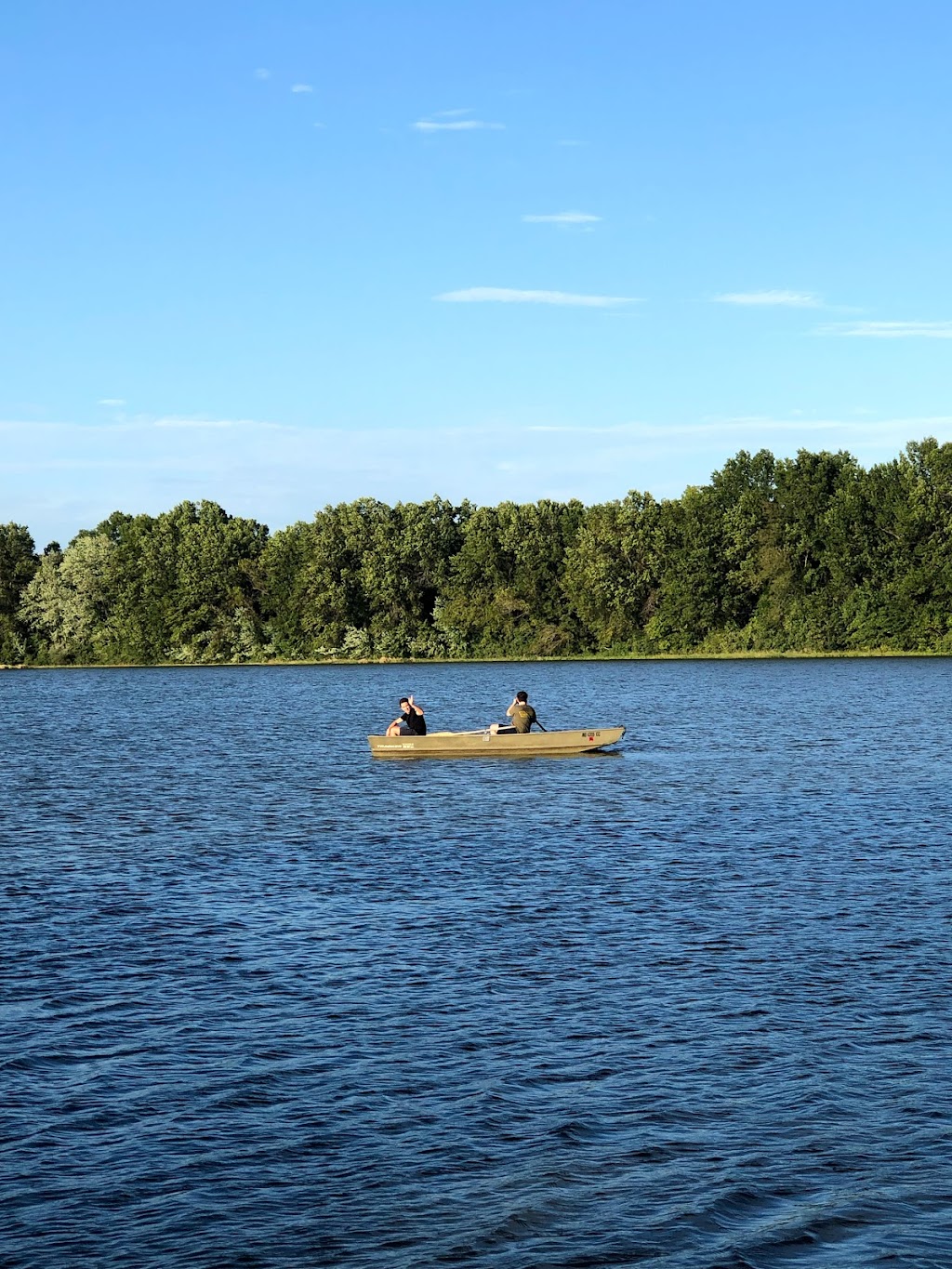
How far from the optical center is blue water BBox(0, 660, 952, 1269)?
12164 millimetres

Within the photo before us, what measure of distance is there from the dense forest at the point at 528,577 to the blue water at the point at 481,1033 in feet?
363

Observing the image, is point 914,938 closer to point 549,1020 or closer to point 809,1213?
point 549,1020

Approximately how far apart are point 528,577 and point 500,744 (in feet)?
352

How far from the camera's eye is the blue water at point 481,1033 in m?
12.2

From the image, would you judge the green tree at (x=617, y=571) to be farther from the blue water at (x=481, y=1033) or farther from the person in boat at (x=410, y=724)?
the blue water at (x=481, y=1033)

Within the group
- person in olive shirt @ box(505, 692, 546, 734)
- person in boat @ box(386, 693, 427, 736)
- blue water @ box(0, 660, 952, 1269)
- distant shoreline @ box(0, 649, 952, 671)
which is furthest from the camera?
distant shoreline @ box(0, 649, 952, 671)

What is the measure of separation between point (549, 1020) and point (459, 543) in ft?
488

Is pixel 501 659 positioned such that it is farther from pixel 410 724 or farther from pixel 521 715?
pixel 521 715

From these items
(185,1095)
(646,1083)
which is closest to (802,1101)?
(646,1083)

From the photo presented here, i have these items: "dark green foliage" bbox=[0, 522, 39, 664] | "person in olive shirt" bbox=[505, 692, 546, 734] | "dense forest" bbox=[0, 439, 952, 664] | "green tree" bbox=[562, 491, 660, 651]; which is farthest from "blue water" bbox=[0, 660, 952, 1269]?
"dark green foliage" bbox=[0, 522, 39, 664]

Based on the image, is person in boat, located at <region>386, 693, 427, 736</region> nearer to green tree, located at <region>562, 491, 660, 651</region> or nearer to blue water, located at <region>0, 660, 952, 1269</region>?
blue water, located at <region>0, 660, 952, 1269</region>

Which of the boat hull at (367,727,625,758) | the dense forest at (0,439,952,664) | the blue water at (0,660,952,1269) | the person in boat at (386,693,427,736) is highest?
the dense forest at (0,439,952,664)

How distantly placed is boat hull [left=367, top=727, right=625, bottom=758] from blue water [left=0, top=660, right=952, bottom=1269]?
12.2m

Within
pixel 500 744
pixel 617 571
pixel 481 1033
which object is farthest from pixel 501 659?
pixel 481 1033
